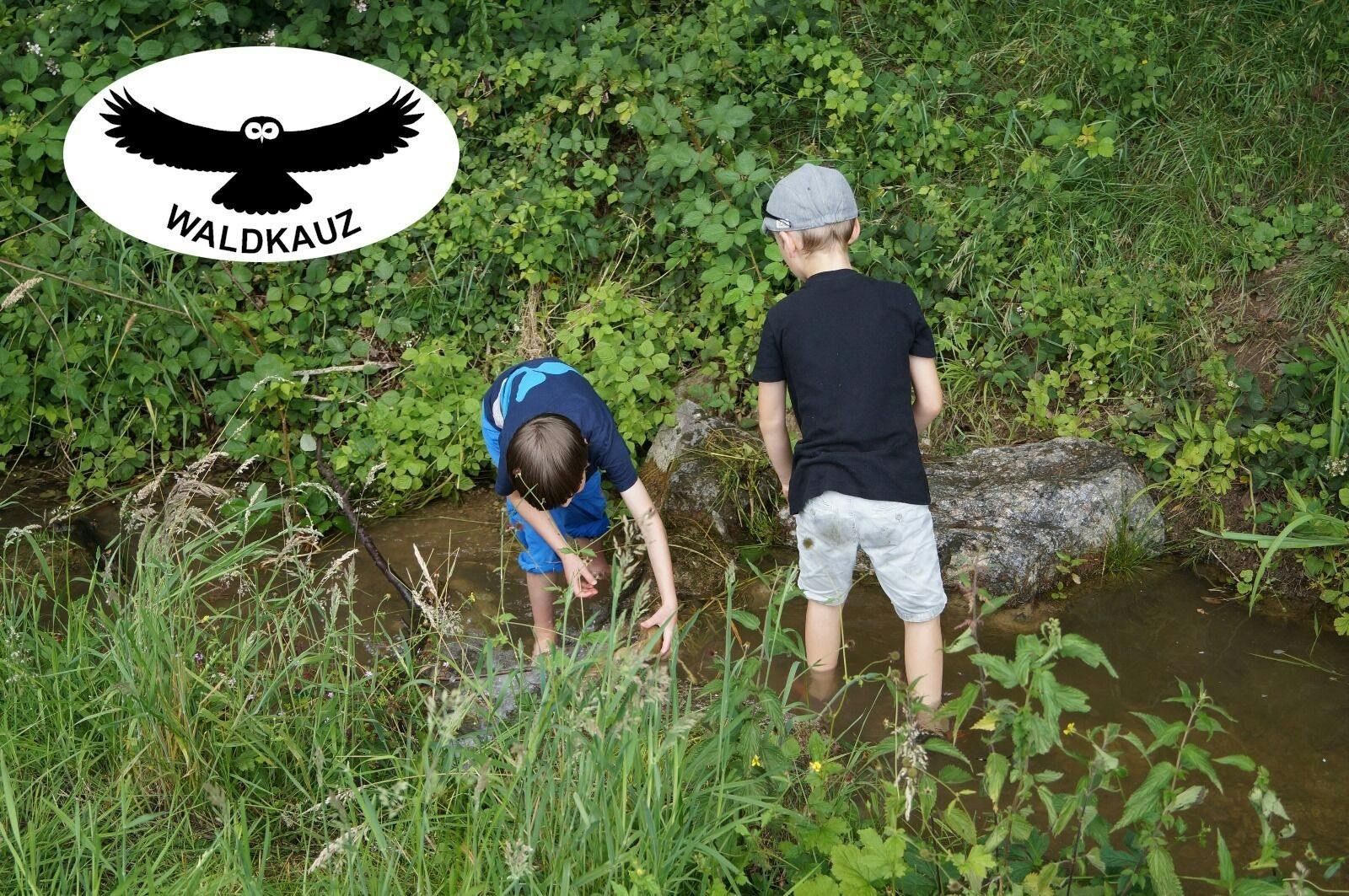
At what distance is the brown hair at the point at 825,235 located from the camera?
3225 mm

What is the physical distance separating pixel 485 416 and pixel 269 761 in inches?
54.7

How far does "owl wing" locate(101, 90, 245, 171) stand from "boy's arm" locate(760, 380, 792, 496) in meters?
3.49

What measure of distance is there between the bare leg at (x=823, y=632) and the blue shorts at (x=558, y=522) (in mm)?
856

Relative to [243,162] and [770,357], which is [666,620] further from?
[243,162]

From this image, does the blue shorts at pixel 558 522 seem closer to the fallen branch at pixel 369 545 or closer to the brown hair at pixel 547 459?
the brown hair at pixel 547 459

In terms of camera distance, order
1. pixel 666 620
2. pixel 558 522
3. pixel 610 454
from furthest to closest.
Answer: pixel 558 522 → pixel 610 454 → pixel 666 620

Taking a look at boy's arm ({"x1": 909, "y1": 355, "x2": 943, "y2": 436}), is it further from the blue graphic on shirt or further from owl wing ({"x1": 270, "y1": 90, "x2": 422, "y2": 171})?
owl wing ({"x1": 270, "y1": 90, "x2": 422, "y2": 171})

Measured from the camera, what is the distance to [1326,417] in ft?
14.8

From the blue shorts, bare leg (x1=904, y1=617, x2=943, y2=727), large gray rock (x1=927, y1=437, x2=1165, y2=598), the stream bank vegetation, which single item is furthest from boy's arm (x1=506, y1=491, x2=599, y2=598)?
large gray rock (x1=927, y1=437, x2=1165, y2=598)

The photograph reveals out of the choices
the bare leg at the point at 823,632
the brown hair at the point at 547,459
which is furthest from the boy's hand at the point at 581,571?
the bare leg at the point at 823,632

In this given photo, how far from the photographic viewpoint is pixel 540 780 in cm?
248

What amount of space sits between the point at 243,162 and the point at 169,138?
363 mm

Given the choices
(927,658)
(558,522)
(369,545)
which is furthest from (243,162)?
(927,658)

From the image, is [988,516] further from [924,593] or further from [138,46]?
[138,46]
